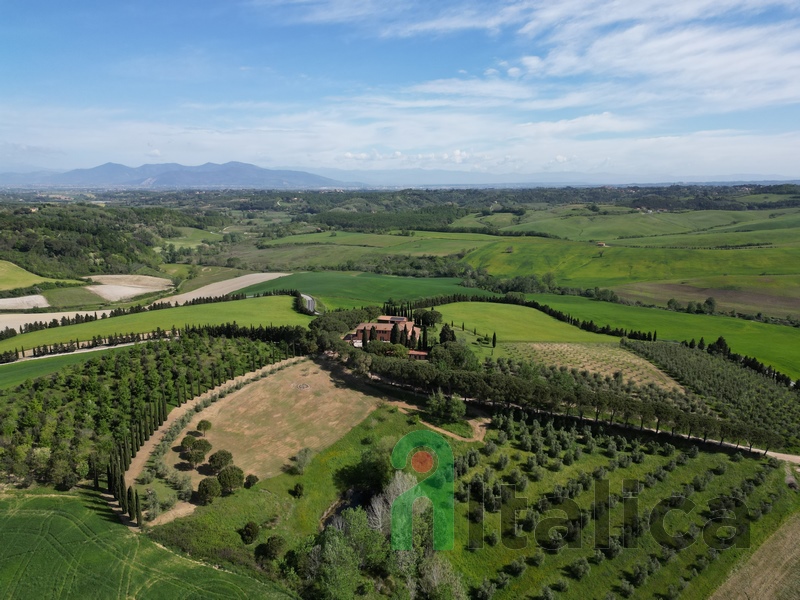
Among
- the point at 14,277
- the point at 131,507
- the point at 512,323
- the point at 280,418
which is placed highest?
the point at 14,277

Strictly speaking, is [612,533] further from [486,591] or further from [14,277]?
[14,277]

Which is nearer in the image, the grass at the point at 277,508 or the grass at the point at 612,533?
the grass at the point at 612,533

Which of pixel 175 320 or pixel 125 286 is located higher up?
pixel 175 320

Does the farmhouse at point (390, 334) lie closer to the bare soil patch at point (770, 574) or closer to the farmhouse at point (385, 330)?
the farmhouse at point (385, 330)

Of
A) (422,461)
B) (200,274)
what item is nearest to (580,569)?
(422,461)

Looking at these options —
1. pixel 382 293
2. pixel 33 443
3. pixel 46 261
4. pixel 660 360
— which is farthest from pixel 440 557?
pixel 46 261

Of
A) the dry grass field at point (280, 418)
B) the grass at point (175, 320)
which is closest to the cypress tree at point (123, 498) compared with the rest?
the dry grass field at point (280, 418)
